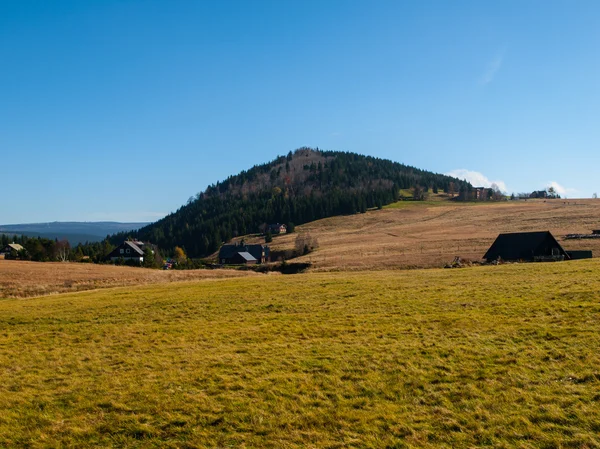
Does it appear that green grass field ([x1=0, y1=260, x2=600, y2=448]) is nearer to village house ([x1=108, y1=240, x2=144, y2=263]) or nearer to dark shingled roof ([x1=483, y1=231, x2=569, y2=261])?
dark shingled roof ([x1=483, y1=231, x2=569, y2=261])

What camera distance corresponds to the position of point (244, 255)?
388 ft

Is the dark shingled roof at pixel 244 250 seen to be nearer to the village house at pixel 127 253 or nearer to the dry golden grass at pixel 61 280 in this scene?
the village house at pixel 127 253

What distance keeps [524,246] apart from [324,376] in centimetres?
4859

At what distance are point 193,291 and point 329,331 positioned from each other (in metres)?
20.1

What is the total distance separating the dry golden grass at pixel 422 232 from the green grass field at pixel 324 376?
39.7 m

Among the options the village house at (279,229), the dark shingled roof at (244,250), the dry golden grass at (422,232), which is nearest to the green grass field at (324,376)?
the dry golden grass at (422,232)

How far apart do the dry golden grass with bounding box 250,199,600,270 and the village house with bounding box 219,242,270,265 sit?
631cm

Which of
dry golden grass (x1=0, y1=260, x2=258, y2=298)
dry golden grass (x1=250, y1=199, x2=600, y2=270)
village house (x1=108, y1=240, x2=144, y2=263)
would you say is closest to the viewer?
dry golden grass (x1=0, y1=260, x2=258, y2=298)

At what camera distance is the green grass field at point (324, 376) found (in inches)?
367

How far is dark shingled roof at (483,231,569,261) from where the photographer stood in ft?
169

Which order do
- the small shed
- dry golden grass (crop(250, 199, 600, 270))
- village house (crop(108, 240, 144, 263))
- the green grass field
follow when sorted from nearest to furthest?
the green grass field
dry golden grass (crop(250, 199, 600, 270))
village house (crop(108, 240, 144, 263))
the small shed

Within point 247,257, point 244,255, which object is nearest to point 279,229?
point 244,255

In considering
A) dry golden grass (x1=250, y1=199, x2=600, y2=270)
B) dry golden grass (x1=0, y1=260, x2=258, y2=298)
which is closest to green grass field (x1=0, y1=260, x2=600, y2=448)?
dry golden grass (x1=0, y1=260, x2=258, y2=298)

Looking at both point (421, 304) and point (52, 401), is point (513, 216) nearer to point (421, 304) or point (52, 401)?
point (421, 304)
